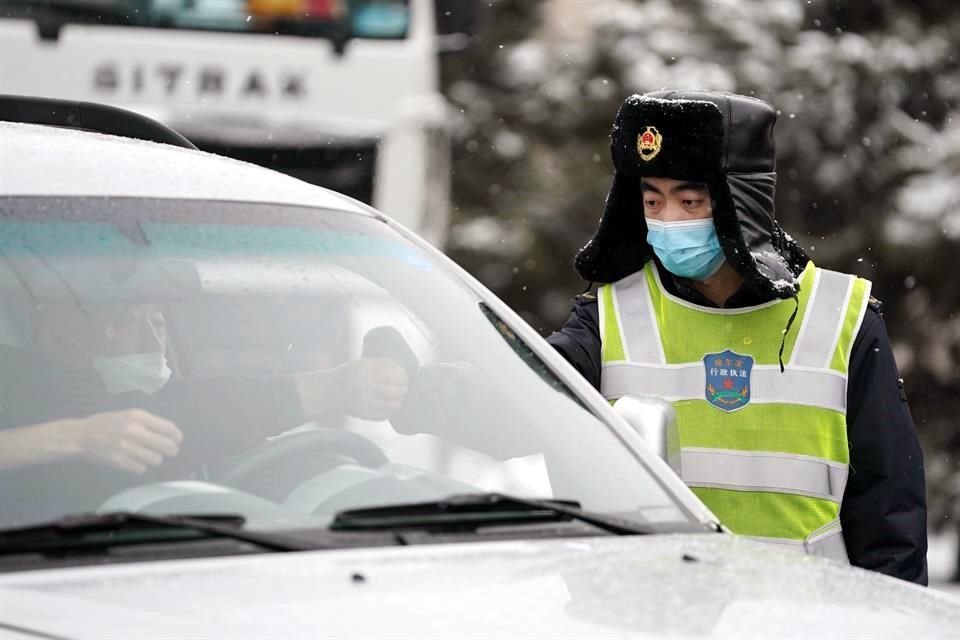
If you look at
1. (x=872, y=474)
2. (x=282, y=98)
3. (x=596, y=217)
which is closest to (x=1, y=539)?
(x=872, y=474)

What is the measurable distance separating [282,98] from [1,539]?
8839 millimetres

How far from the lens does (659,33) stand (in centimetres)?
1688

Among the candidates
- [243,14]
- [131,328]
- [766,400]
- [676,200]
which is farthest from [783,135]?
[131,328]

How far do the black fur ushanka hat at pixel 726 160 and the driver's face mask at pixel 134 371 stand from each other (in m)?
1.31

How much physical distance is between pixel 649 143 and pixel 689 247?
231 mm

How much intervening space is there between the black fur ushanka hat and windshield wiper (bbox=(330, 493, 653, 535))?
1188 millimetres

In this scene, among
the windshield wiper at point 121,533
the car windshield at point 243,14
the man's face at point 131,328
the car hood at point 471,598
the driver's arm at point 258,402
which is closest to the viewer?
the car hood at point 471,598

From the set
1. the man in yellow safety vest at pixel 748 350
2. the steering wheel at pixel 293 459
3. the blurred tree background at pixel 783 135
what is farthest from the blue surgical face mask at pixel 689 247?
the blurred tree background at pixel 783 135

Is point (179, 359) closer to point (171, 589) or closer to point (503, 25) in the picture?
point (171, 589)

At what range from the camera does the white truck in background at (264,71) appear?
10.9 metres

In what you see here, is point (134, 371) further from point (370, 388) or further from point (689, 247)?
point (689, 247)

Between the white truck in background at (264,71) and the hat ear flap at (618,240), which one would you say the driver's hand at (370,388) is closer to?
the hat ear flap at (618,240)

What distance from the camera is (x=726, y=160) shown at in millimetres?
4121

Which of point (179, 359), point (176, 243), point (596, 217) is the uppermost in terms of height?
point (176, 243)
